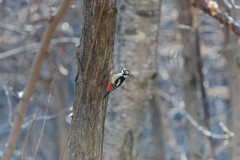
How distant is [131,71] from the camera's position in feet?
6.12

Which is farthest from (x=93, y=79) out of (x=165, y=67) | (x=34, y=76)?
(x=165, y=67)

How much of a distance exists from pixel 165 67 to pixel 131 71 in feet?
11.9

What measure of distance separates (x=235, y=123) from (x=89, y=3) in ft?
5.24

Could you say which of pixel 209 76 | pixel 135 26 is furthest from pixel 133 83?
pixel 209 76

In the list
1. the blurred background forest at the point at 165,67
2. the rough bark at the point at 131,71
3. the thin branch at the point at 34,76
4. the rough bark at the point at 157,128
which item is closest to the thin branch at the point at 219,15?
the blurred background forest at the point at 165,67

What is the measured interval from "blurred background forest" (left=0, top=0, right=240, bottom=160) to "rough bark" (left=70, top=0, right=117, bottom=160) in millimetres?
598

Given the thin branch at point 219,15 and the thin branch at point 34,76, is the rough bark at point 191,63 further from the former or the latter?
the thin branch at point 34,76

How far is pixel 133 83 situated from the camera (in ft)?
6.16

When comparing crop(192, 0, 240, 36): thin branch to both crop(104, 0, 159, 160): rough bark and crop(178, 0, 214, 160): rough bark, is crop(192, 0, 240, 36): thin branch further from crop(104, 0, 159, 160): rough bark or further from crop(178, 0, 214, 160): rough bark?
crop(178, 0, 214, 160): rough bark

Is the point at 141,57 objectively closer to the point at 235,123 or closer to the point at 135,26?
the point at 135,26

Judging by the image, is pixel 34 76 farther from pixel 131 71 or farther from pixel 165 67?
pixel 165 67

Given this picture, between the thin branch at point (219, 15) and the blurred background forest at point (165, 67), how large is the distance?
0.21 metres

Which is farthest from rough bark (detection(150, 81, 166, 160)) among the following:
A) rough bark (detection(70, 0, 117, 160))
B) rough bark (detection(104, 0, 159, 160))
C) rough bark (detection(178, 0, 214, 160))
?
rough bark (detection(70, 0, 117, 160))

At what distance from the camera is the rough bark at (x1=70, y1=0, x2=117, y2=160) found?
0.89m
